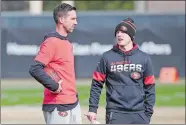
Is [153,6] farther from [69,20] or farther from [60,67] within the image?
[60,67]

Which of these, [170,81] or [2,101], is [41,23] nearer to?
[170,81]

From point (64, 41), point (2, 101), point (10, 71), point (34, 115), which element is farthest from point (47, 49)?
point (10, 71)

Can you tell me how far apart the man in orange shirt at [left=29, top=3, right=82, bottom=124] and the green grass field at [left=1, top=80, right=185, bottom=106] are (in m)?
10.6

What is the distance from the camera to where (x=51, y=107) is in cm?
681

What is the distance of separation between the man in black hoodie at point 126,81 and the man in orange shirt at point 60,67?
0.75ft

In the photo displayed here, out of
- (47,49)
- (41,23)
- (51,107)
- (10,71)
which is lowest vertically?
(10,71)

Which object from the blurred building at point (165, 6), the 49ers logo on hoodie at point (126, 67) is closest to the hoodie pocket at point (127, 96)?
the 49ers logo on hoodie at point (126, 67)

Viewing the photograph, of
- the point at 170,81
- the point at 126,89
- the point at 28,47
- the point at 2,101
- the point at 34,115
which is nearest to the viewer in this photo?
the point at 126,89

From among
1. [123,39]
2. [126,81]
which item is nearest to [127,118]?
[126,81]

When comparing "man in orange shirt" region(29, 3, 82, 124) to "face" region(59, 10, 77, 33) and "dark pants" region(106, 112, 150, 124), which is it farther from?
"dark pants" region(106, 112, 150, 124)

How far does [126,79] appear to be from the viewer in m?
6.71

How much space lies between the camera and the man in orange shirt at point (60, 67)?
6734mm

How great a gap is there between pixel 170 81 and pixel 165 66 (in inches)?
75.9

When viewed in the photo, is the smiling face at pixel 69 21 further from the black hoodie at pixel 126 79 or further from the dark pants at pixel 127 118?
the dark pants at pixel 127 118
